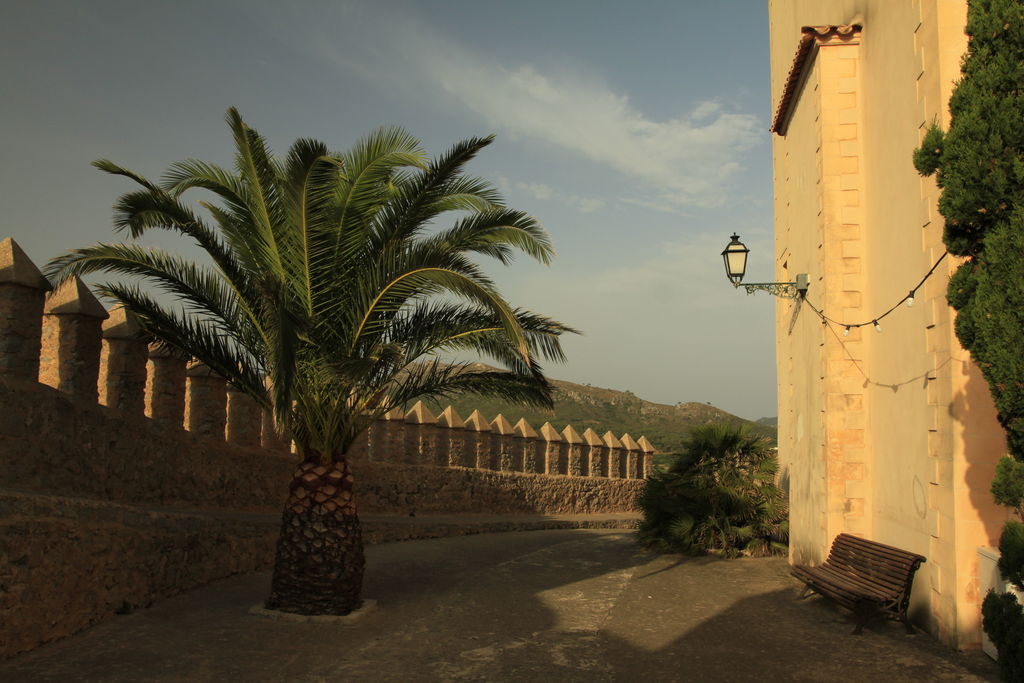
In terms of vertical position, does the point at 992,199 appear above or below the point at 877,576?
above

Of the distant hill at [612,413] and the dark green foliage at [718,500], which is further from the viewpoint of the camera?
the distant hill at [612,413]

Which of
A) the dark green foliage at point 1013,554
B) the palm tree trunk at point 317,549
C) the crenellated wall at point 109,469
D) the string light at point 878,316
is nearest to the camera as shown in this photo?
the dark green foliage at point 1013,554

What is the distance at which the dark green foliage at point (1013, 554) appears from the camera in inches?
207

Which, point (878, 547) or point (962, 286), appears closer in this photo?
point (962, 286)

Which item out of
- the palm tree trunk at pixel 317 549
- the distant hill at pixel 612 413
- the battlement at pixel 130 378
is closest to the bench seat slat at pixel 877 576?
the palm tree trunk at pixel 317 549

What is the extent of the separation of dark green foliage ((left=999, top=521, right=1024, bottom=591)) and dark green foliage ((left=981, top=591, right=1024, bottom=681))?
140mm

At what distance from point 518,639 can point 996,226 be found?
5081mm

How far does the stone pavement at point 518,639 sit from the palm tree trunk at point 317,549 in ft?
0.88

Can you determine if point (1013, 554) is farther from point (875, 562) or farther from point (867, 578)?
point (867, 578)

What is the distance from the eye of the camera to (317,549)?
8055 mm

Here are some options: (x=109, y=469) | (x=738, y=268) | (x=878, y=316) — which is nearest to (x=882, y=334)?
(x=878, y=316)

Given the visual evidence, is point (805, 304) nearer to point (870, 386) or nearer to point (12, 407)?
point (870, 386)

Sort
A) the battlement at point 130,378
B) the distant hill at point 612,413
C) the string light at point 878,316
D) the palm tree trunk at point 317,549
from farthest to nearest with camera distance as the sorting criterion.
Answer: the distant hill at point 612,413 < the battlement at point 130,378 < the palm tree trunk at point 317,549 < the string light at point 878,316

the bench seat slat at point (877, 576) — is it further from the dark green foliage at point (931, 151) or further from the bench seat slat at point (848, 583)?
the dark green foliage at point (931, 151)
